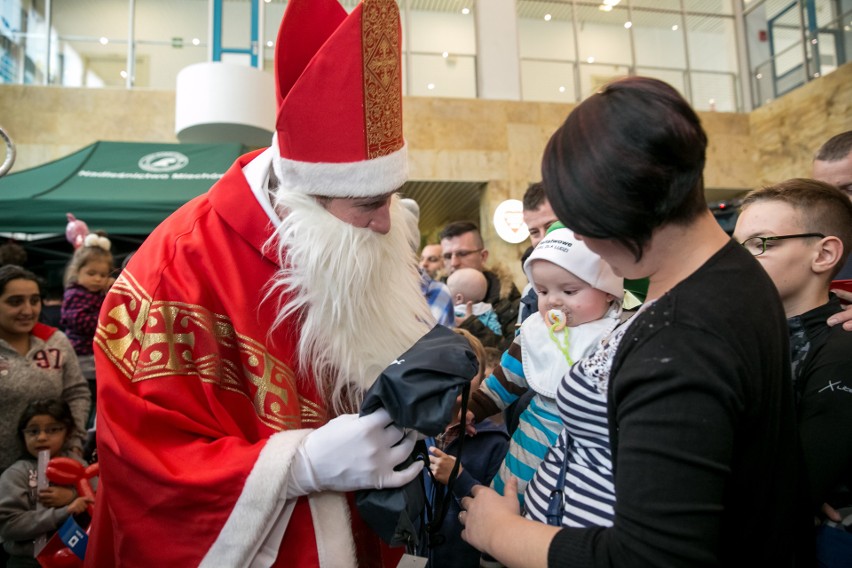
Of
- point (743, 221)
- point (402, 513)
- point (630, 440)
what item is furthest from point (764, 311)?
point (743, 221)

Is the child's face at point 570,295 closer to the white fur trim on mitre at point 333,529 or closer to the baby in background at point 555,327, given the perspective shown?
the baby in background at point 555,327

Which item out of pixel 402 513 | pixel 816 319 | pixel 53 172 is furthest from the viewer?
pixel 53 172

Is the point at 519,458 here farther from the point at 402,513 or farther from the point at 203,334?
the point at 203,334

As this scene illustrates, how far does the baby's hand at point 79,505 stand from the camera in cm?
261

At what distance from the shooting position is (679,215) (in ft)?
2.97

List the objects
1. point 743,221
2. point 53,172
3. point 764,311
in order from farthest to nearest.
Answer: point 53,172 → point 743,221 → point 764,311

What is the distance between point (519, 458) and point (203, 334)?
1.01 metres

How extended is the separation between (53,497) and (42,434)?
0.40 meters

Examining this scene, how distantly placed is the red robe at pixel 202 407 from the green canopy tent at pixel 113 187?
157 inches

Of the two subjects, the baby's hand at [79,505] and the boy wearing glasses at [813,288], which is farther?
the baby's hand at [79,505]

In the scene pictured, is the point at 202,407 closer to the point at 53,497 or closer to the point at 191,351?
the point at 191,351

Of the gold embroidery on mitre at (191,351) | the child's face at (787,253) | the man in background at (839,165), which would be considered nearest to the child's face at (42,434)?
the gold embroidery on mitre at (191,351)

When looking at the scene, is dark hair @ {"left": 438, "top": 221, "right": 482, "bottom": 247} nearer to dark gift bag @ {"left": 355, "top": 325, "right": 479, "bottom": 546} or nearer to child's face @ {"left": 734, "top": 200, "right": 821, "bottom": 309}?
child's face @ {"left": 734, "top": 200, "right": 821, "bottom": 309}

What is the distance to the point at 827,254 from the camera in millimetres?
1650
